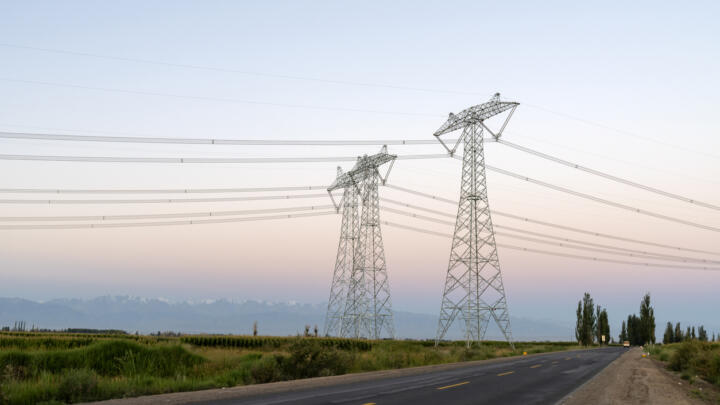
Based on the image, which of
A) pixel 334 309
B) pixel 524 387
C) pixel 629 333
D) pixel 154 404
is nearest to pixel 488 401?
pixel 524 387

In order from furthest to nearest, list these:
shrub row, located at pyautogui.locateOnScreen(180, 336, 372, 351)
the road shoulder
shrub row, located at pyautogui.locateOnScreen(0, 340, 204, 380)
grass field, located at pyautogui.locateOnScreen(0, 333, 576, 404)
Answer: shrub row, located at pyautogui.locateOnScreen(180, 336, 372, 351) → shrub row, located at pyautogui.locateOnScreen(0, 340, 204, 380) → grass field, located at pyautogui.locateOnScreen(0, 333, 576, 404) → the road shoulder

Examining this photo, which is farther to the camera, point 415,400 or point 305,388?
point 305,388

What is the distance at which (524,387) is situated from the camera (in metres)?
20.4

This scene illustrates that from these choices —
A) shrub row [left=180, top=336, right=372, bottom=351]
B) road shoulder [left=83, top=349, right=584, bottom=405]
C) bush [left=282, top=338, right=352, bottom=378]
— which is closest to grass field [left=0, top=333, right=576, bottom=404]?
bush [left=282, top=338, right=352, bottom=378]

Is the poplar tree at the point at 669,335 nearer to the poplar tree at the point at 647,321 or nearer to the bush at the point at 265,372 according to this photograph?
the poplar tree at the point at 647,321

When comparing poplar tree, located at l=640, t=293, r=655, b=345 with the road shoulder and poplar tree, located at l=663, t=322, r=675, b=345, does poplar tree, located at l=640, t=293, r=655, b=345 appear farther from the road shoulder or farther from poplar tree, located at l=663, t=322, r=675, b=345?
the road shoulder

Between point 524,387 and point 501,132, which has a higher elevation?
point 501,132

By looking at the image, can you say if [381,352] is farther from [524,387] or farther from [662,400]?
[662,400]

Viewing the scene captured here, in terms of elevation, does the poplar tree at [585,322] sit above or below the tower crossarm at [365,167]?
below

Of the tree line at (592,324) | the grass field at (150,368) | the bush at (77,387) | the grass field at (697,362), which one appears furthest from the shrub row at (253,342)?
the tree line at (592,324)

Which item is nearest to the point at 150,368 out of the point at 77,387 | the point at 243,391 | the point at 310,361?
the point at 310,361

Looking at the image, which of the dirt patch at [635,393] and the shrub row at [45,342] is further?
the shrub row at [45,342]

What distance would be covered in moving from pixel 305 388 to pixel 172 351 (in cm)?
962

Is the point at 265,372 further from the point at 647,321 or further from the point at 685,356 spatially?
the point at 647,321
